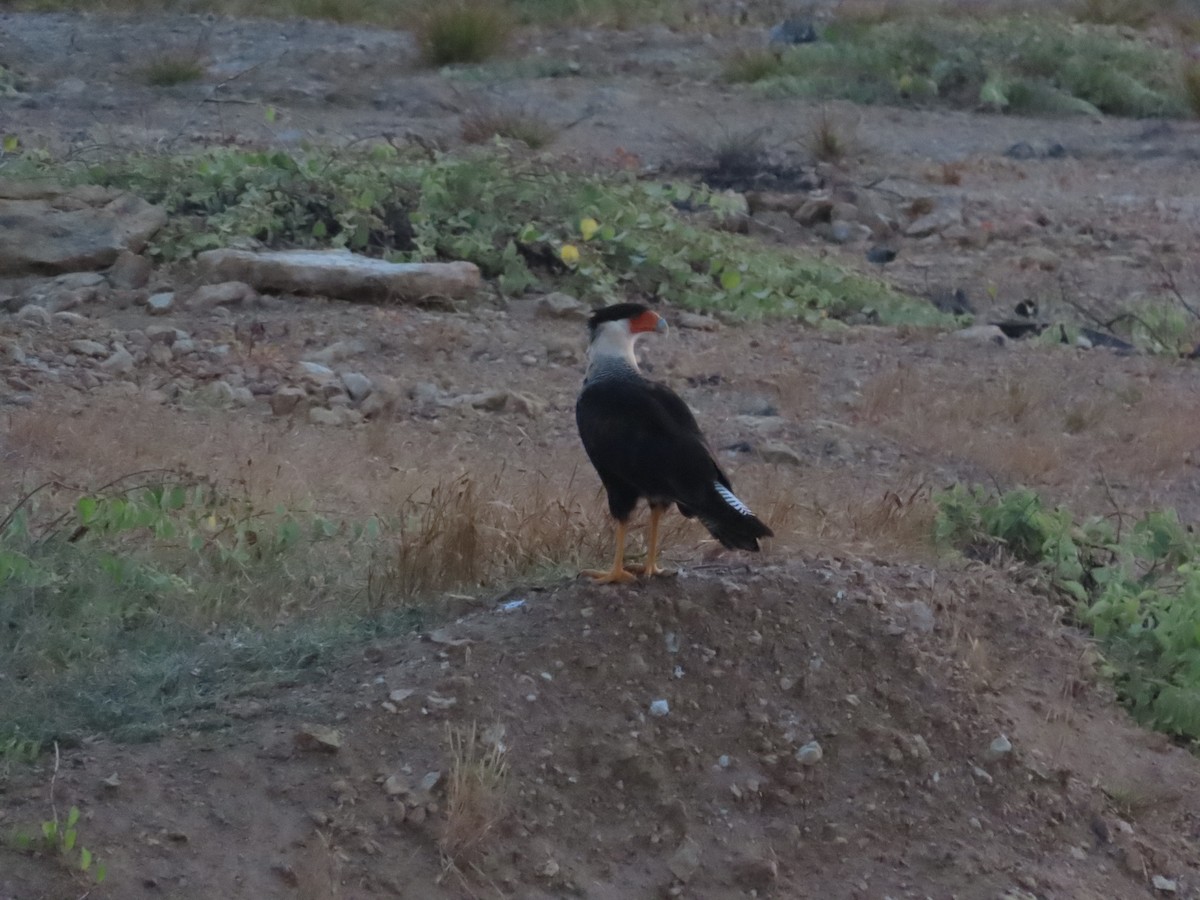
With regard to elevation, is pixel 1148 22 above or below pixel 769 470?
below

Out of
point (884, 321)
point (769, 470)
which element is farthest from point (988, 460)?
point (884, 321)

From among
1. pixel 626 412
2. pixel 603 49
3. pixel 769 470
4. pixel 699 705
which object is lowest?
pixel 603 49

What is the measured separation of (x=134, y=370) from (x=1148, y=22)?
690 inches

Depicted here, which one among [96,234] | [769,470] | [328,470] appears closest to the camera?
[328,470]

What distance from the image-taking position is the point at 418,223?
8.45m

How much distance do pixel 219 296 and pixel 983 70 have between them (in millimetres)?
11562

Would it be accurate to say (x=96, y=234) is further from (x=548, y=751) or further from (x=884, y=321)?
(x=548, y=751)

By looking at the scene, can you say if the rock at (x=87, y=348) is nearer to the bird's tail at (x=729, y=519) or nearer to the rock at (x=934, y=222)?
the bird's tail at (x=729, y=519)

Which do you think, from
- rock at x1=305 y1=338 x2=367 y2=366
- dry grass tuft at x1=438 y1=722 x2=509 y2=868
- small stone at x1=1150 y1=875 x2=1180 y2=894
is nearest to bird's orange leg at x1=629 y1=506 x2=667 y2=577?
dry grass tuft at x1=438 y1=722 x2=509 y2=868

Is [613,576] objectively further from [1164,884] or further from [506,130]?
[506,130]

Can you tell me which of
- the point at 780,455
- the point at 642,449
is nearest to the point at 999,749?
the point at 642,449

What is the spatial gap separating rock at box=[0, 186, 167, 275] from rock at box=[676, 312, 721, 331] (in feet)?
8.82

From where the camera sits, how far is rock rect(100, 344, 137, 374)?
664 cm

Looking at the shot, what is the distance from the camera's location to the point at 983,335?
841 centimetres
